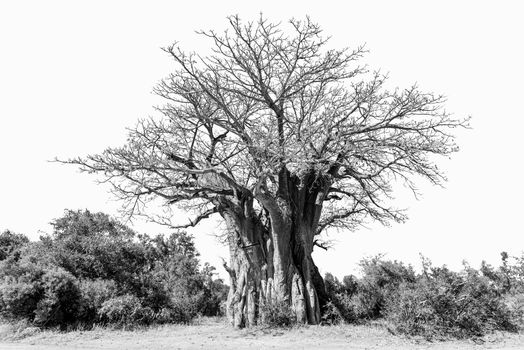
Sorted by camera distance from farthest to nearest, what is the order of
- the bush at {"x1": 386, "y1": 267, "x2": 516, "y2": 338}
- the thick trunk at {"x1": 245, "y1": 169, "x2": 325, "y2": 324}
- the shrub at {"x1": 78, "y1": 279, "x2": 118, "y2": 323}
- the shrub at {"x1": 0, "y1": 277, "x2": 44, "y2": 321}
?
the shrub at {"x1": 78, "y1": 279, "x2": 118, "y2": 323}
the thick trunk at {"x1": 245, "y1": 169, "x2": 325, "y2": 324}
the shrub at {"x1": 0, "y1": 277, "x2": 44, "y2": 321}
the bush at {"x1": 386, "y1": 267, "x2": 516, "y2": 338}

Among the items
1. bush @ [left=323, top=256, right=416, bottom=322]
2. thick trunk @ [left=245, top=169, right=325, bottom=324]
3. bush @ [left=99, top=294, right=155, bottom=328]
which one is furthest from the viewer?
bush @ [left=323, top=256, right=416, bottom=322]

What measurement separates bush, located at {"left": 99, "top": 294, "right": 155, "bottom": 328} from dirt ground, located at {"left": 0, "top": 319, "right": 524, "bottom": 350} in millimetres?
586

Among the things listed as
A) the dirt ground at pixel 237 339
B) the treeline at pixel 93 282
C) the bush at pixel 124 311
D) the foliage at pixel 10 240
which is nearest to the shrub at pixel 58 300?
the treeline at pixel 93 282

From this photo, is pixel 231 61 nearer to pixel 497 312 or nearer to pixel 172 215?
pixel 172 215

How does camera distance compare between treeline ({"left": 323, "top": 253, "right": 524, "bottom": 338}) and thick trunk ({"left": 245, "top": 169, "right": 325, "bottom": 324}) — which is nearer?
treeline ({"left": 323, "top": 253, "right": 524, "bottom": 338})

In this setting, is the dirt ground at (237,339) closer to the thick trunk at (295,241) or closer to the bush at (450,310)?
the bush at (450,310)

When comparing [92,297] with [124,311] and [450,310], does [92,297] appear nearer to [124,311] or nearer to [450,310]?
[124,311]

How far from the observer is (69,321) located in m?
13.3

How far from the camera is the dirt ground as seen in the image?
32.3 ft

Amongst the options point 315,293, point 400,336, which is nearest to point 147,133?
point 315,293

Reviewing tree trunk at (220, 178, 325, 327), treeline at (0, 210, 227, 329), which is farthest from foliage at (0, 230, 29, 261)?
tree trunk at (220, 178, 325, 327)

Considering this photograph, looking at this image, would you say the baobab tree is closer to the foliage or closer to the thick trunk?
the thick trunk

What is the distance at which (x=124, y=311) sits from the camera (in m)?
13.3

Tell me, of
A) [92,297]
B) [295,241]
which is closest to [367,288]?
[295,241]
